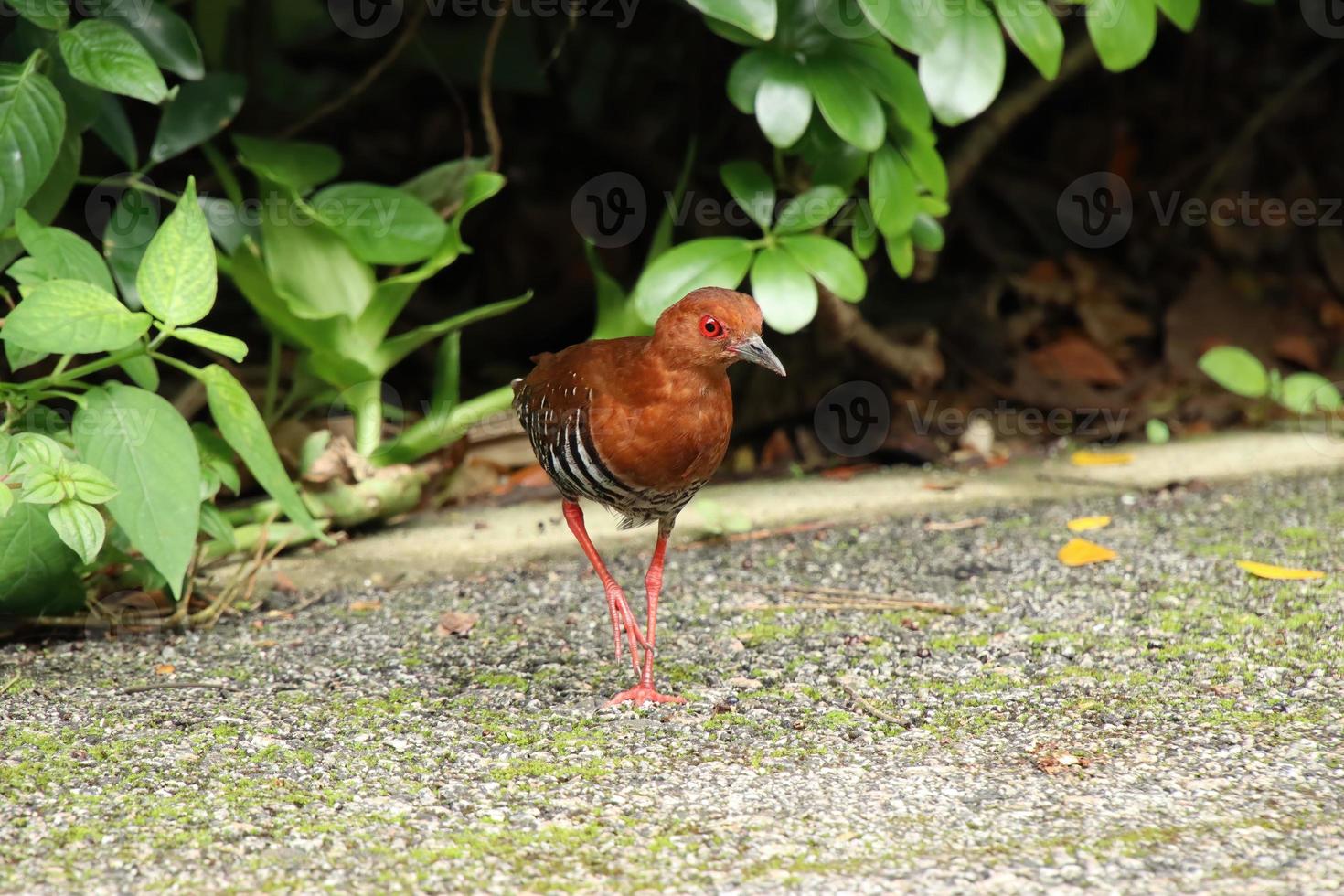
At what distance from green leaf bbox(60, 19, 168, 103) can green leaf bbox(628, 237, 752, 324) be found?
1281mm

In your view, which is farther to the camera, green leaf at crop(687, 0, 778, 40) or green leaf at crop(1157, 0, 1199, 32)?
green leaf at crop(1157, 0, 1199, 32)

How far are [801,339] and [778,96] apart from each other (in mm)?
1669

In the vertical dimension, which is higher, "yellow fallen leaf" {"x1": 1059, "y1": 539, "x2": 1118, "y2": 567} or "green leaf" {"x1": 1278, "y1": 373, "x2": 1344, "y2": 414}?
"green leaf" {"x1": 1278, "y1": 373, "x2": 1344, "y2": 414}

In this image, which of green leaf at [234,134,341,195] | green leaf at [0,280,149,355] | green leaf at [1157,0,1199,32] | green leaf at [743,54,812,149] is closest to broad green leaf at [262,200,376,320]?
green leaf at [234,134,341,195]

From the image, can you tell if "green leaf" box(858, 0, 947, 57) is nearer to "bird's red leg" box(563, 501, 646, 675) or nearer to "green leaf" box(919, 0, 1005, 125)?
"green leaf" box(919, 0, 1005, 125)

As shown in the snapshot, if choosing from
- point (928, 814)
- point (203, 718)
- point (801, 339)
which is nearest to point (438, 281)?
point (801, 339)

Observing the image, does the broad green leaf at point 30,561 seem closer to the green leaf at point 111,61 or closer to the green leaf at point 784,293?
the green leaf at point 111,61

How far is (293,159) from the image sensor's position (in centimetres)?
405

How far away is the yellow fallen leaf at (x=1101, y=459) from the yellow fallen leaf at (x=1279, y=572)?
128 centimetres

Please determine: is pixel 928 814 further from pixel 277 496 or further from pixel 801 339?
pixel 801 339

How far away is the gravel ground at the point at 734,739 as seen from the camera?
2070 millimetres

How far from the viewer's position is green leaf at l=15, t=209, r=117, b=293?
3002mm

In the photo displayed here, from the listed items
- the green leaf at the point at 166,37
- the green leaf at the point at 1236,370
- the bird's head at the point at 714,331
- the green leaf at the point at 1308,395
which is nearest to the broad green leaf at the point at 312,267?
the green leaf at the point at 166,37

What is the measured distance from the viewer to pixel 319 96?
16.3 feet
